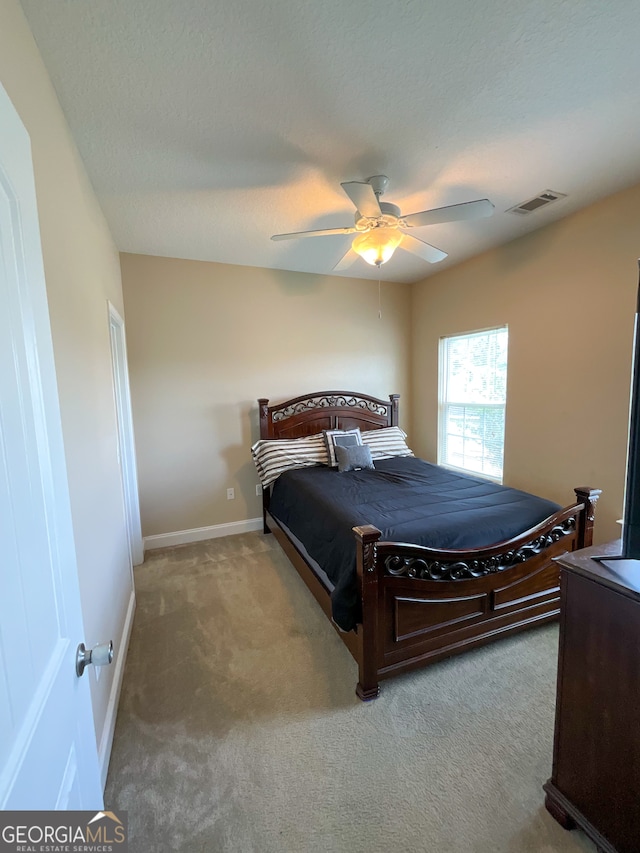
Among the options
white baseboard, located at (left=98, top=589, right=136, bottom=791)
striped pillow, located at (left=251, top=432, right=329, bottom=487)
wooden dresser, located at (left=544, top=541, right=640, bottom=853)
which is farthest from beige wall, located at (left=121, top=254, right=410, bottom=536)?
wooden dresser, located at (left=544, top=541, right=640, bottom=853)

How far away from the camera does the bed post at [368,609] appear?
5.54 ft

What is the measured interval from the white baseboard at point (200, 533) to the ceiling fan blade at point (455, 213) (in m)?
3.07

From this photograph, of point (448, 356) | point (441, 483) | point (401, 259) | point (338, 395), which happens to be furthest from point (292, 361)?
point (441, 483)

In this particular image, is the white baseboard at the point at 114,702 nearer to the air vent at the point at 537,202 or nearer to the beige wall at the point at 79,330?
the beige wall at the point at 79,330

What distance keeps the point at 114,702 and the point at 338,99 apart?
2930mm

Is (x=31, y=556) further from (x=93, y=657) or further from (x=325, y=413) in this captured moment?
(x=325, y=413)

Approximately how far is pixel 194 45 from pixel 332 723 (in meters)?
2.81

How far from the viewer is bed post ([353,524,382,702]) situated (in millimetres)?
1688

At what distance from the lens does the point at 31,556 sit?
24.8 inches

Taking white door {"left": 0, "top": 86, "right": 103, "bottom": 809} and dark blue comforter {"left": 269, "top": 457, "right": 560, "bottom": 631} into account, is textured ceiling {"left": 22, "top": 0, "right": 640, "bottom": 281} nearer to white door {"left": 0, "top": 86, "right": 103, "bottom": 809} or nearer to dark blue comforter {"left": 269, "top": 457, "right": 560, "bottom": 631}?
white door {"left": 0, "top": 86, "right": 103, "bottom": 809}

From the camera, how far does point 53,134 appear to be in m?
1.43

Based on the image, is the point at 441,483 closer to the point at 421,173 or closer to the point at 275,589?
Answer: the point at 275,589

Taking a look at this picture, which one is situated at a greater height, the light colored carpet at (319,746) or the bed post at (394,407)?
the bed post at (394,407)

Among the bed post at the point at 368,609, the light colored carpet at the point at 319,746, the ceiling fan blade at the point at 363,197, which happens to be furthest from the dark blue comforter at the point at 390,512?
the ceiling fan blade at the point at 363,197
